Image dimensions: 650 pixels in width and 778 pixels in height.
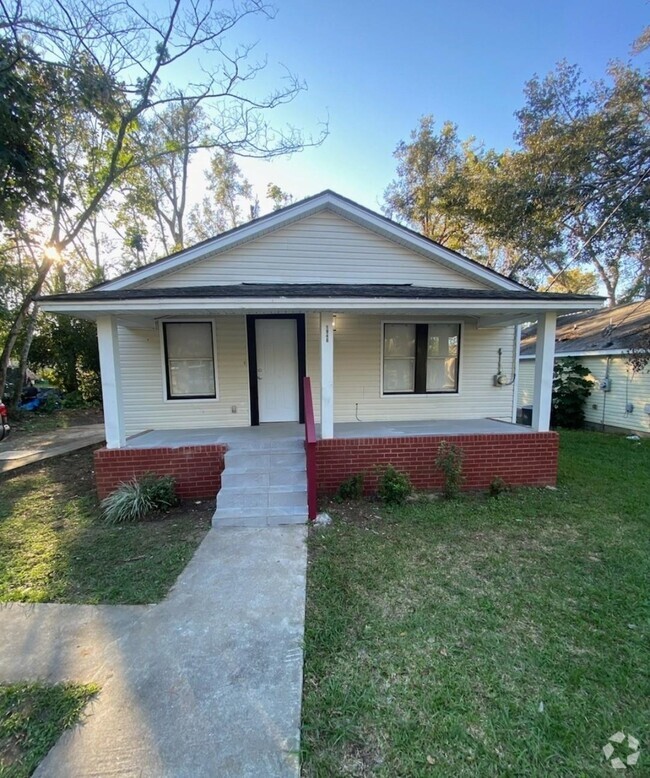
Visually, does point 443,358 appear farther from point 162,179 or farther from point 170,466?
point 162,179

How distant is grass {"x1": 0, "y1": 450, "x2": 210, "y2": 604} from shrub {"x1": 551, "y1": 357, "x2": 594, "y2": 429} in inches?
436

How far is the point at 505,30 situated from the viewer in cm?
1022

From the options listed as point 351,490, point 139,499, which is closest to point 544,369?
point 351,490

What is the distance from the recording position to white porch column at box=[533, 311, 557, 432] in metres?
5.67

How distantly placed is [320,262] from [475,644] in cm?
624

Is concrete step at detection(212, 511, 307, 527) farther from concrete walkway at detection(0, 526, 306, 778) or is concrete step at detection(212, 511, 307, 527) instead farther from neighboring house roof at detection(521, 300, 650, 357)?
neighboring house roof at detection(521, 300, 650, 357)

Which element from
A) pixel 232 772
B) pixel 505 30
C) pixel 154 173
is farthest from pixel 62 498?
pixel 154 173

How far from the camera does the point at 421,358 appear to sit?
7.22 m

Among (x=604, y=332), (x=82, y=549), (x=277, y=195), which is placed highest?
(x=277, y=195)

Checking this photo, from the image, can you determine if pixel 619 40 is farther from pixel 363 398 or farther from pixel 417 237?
pixel 363 398

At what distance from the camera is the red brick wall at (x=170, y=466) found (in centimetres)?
511

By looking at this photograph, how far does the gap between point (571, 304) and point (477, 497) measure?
10.6 ft

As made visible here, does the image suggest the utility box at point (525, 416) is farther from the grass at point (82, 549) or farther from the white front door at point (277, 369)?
the grass at point (82, 549)
